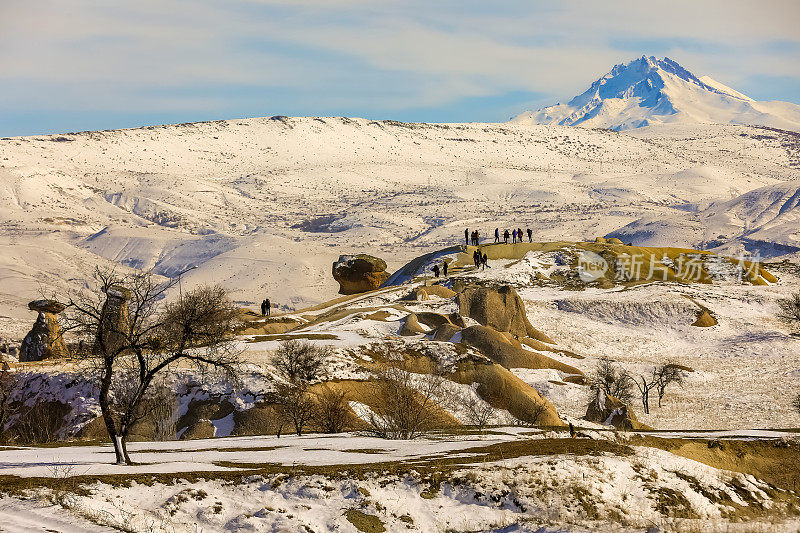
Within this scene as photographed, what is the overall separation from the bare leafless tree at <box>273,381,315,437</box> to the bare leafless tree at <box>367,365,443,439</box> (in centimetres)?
337

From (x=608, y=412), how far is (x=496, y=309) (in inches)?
824

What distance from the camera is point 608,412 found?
4397cm

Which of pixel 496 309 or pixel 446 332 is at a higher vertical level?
pixel 496 309

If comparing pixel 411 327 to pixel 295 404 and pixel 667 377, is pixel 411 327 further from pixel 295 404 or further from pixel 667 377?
pixel 295 404

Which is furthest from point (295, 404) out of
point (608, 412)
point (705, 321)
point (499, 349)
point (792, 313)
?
point (792, 313)

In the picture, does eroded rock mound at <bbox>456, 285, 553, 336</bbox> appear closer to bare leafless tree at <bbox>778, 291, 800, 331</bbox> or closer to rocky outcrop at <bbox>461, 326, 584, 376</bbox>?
rocky outcrop at <bbox>461, 326, 584, 376</bbox>

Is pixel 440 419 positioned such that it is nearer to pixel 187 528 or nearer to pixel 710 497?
pixel 710 497

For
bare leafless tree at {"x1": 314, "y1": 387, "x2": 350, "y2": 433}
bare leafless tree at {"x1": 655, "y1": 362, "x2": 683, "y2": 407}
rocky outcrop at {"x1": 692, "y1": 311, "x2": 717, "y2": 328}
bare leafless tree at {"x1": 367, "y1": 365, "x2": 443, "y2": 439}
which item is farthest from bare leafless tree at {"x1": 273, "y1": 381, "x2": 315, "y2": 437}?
rocky outcrop at {"x1": 692, "y1": 311, "x2": 717, "y2": 328}

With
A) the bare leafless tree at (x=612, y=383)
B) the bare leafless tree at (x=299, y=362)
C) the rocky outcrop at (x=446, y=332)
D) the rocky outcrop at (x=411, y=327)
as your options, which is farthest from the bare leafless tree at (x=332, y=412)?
the bare leafless tree at (x=612, y=383)

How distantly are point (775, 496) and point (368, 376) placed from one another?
2578 cm

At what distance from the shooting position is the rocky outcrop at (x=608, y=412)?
43.1m

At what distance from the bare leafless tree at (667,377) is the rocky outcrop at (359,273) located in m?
42.5

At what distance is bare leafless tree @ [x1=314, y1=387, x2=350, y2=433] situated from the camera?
1351 inches

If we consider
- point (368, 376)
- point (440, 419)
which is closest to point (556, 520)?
point (440, 419)
